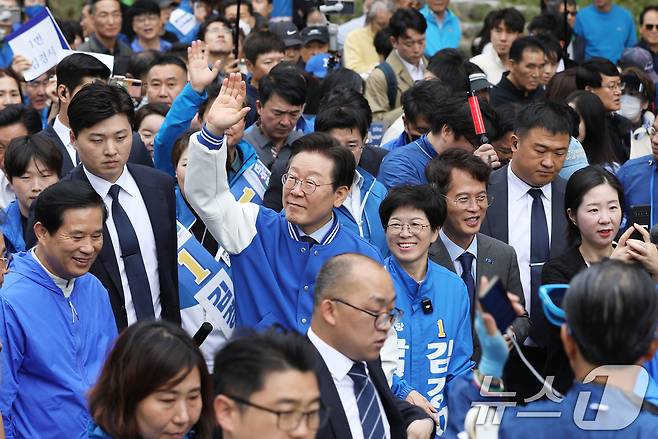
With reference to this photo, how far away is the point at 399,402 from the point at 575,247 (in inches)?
69.1

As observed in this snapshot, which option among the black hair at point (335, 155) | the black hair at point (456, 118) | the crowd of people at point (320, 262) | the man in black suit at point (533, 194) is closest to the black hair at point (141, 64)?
the crowd of people at point (320, 262)

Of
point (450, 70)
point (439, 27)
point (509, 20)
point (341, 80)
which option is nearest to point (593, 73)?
point (450, 70)

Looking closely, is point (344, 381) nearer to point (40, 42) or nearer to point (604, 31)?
point (40, 42)

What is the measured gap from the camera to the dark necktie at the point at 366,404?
4.05 meters

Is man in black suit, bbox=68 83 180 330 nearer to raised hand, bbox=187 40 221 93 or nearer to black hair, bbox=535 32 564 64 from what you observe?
raised hand, bbox=187 40 221 93

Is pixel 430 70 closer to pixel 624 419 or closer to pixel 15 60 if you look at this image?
pixel 15 60

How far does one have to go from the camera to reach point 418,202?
18.3ft

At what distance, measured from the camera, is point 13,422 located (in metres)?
4.60

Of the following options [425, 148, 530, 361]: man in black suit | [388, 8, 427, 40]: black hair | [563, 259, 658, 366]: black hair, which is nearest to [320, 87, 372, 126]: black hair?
[425, 148, 530, 361]: man in black suit

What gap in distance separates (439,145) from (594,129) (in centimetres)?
162

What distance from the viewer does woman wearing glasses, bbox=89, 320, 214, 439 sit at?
140 inches

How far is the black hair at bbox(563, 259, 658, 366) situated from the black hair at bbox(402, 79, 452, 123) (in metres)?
4.31

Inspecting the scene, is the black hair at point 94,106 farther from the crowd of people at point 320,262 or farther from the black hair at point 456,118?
the black hair at point 456,118

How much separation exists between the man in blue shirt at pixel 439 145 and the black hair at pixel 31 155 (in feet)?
6.06
